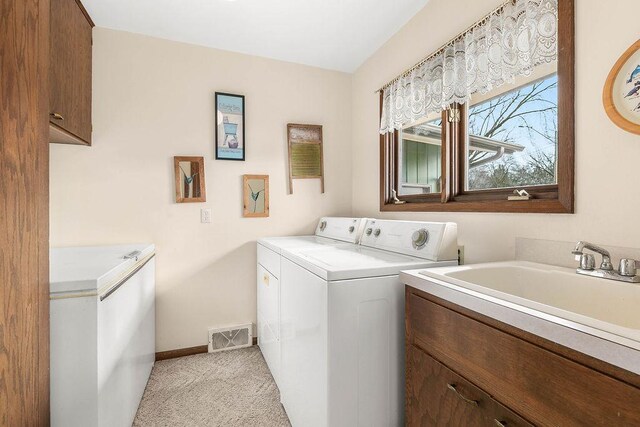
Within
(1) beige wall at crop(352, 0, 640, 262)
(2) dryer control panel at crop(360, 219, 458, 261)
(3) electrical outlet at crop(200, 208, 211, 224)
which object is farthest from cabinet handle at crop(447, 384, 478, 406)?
(3) electrical outlet at crop(200, 208, 211, 224)

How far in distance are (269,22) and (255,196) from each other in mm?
1244

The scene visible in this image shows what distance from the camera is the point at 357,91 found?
8.91 feet

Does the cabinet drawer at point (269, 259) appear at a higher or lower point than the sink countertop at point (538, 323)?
lower

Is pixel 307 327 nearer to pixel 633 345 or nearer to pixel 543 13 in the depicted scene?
pixel 633 345

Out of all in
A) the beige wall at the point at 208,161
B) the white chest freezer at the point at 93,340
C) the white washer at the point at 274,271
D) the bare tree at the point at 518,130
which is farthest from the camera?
the beige wall at the point at 208,161

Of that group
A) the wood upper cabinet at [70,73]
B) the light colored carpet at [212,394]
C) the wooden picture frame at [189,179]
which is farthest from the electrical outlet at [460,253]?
the wood upper cabinet at [70,73]

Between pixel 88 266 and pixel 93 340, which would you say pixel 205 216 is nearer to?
pixel 88 266

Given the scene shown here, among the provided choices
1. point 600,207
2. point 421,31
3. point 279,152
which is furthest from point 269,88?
point 600,207

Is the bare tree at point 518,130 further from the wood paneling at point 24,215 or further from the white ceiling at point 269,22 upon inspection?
the wood paneling at point 24,215

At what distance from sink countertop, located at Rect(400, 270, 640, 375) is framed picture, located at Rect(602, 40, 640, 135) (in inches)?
28.8

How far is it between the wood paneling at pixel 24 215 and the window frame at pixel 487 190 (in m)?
1.80

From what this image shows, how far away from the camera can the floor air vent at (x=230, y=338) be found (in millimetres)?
2348

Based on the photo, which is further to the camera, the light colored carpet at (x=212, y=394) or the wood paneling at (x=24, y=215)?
the light colored carpet at (x=212, y=394)

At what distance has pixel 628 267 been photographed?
3.04ft
